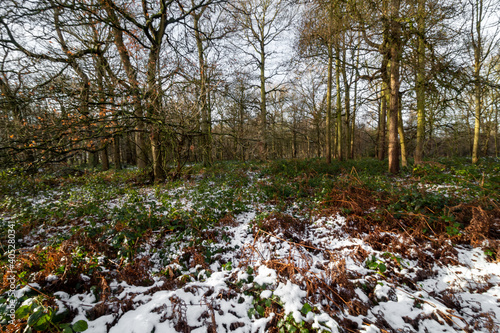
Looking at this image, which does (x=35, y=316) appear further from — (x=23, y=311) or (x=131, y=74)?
(x=131, y=74)

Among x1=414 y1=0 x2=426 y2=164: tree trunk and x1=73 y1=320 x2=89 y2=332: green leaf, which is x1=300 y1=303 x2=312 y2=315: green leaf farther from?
x1=414 y1=0 x2=426 y2=164: tree trunk

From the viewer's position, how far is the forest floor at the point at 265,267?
2039 mm

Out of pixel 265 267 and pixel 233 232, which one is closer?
pixel 265 267

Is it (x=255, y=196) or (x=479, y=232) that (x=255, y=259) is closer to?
(x=255, y=196)

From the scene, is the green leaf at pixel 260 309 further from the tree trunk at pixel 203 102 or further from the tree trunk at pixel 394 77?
the tree trunk at pixel 394 77

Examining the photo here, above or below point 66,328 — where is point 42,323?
above

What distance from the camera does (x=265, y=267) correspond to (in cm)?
281

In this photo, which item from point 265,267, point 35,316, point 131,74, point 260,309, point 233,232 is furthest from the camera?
point 131,74

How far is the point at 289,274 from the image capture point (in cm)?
261

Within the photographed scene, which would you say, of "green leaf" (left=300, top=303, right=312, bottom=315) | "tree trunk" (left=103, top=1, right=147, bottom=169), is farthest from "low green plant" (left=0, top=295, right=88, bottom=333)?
"tree trunk" (left=103, top=1, right=147, bottom=169)

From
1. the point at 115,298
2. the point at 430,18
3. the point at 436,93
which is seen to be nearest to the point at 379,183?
the point at 436,93

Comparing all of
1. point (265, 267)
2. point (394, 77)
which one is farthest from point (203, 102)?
point (394, 77)

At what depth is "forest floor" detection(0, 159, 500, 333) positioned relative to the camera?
6.69 feet

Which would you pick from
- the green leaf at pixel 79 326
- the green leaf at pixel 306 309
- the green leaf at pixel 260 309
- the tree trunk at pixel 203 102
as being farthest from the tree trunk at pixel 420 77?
the green leaf at pixel 79 326
